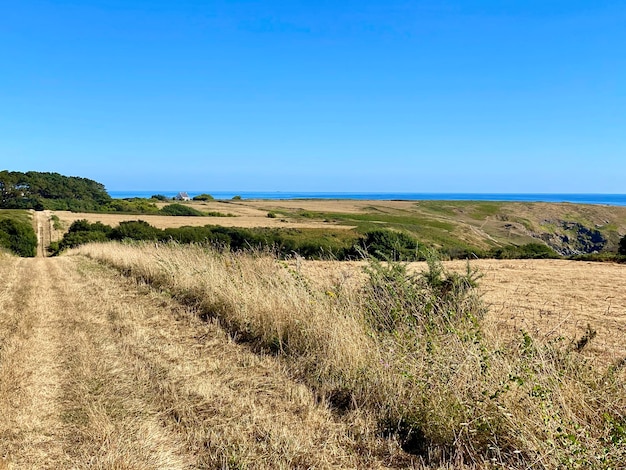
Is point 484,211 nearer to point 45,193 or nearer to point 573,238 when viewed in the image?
point 573,238

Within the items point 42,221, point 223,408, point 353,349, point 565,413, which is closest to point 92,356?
point 223,408

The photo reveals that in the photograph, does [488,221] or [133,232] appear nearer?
[133,232]

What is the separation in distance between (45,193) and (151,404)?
112 m

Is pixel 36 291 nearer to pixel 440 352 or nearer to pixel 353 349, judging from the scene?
pixel 353 349

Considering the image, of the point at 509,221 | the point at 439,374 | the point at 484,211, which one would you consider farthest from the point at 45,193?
the point at 439,374

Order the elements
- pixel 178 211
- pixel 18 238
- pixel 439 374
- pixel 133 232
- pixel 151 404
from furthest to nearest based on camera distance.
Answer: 1. pixel 178 211
2. pixel 18 238
3. pixel 133 232
4. pixel 151 404
5. pixel 439 374

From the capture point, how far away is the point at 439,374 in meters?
3.71

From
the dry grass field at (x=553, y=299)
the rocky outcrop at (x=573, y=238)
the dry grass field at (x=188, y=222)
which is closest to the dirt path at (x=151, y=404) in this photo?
the dry grass field at (x=553, y=299)

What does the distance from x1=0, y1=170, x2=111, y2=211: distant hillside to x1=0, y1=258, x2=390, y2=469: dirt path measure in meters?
92.9

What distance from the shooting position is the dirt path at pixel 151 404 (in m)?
3.08

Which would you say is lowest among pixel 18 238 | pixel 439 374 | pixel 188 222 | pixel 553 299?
pixel 18 238

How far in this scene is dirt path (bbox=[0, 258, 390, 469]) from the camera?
308 centimetres

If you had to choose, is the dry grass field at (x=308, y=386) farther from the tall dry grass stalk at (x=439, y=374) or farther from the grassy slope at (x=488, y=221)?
the grassy slope at (x=488, y=221)

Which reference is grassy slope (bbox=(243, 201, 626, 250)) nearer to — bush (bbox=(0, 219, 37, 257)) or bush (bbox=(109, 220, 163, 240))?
bush (bbox=(109, 220, 163, 240))
